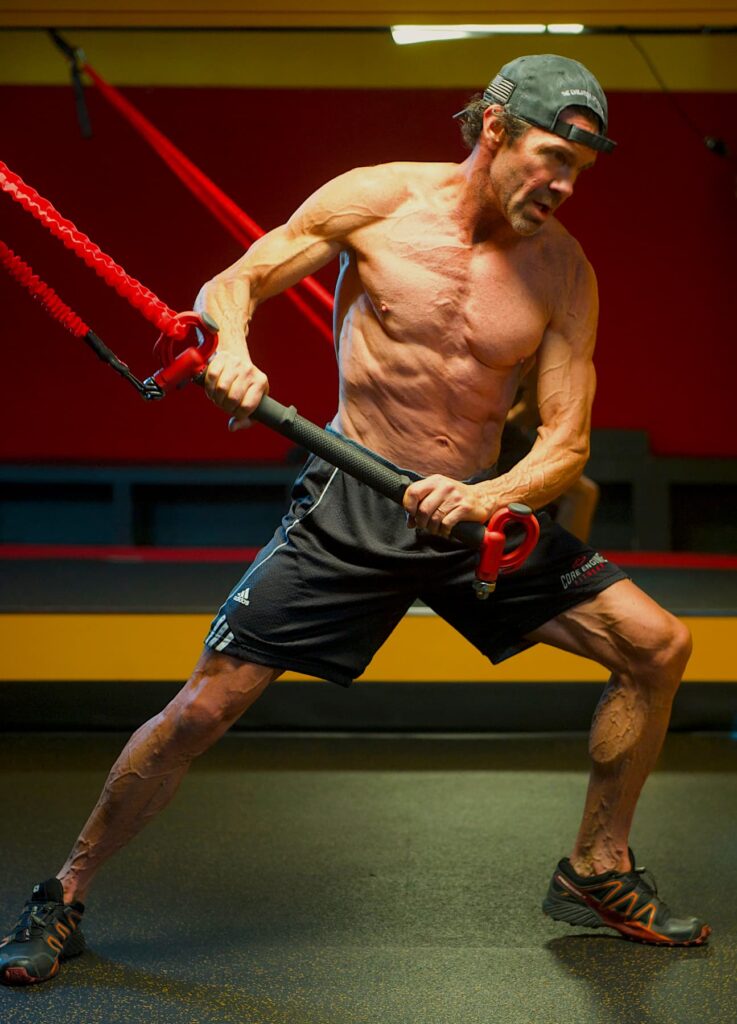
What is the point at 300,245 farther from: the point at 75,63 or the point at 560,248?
the point at 75,63

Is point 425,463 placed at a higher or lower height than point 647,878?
higher

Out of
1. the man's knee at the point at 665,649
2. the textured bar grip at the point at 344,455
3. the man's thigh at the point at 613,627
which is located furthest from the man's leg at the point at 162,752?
the man's knee at the point at 665,649

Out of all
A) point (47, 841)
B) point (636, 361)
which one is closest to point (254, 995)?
point (47, 841)

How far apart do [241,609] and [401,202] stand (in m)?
0.65

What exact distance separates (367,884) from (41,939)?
63cm

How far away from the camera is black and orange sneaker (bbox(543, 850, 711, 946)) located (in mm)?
2000

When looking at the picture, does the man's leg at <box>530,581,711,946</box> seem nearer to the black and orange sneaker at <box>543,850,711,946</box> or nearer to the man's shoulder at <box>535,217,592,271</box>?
the black and orange sneaker at <box>543,850,711,946</box>

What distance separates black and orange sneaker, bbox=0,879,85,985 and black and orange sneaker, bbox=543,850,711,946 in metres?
0.76

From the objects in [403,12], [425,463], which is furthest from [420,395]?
[403,12]

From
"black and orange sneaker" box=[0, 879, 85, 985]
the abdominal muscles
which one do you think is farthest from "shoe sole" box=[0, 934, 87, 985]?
the abdominal muscles

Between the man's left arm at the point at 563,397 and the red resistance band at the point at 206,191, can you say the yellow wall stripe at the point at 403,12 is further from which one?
the man's left arm at the point at 563,397

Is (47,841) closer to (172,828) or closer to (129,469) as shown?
(172,828)

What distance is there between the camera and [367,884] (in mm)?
2270

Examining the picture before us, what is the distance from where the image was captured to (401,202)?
6.27 ft
